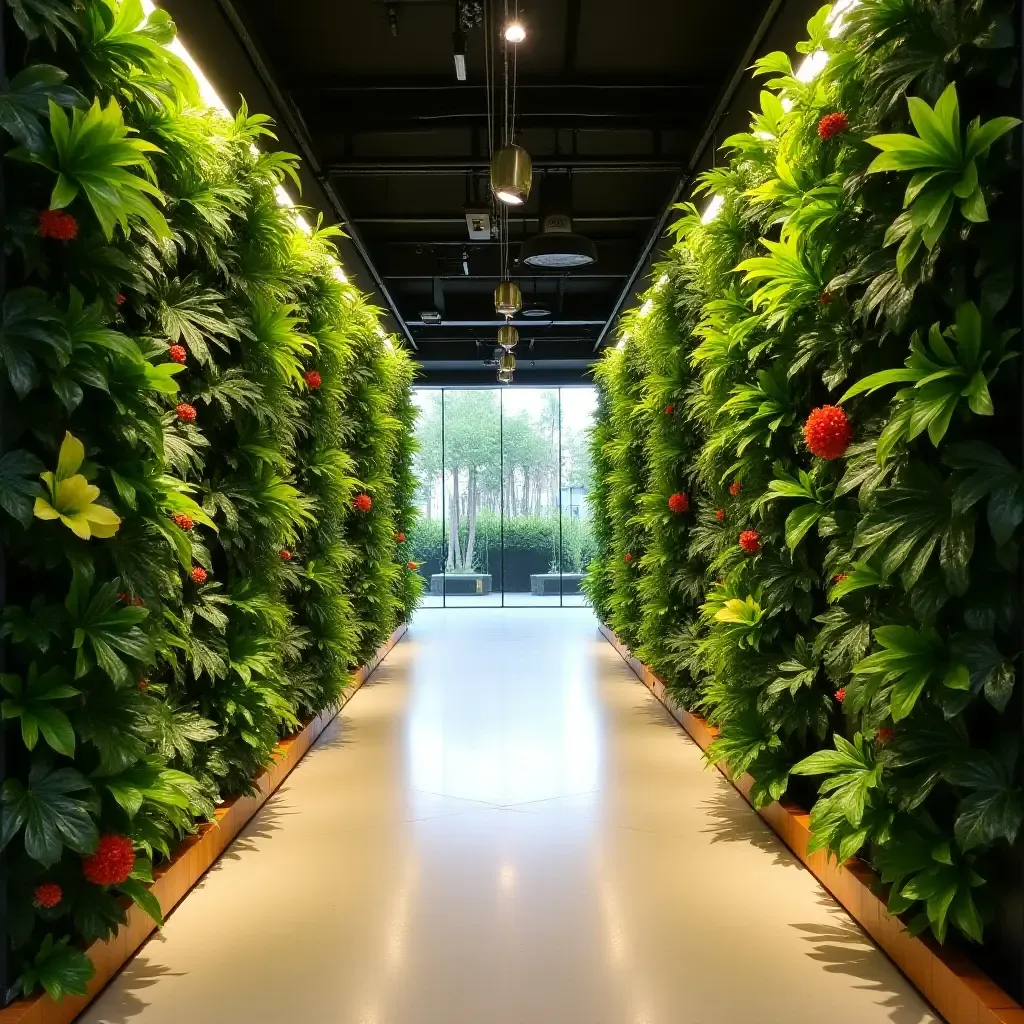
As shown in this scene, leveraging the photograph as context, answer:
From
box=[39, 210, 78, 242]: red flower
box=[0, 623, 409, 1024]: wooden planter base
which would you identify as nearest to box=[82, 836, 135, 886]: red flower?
box=[0, 623, 409, 1024]: wooden planter base

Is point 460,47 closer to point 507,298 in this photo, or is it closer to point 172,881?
point 507,298

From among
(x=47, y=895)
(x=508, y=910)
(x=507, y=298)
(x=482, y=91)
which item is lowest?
(x=508, y=910)

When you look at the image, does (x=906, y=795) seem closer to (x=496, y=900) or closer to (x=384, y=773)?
(x=496, y=900)

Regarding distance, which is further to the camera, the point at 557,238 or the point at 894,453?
the point at 557,238

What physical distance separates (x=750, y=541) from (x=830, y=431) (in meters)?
1.00

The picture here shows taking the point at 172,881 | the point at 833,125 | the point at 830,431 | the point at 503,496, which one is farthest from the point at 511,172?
the point at 503,496

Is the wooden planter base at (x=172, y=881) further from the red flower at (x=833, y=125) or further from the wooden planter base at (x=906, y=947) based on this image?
the red flower at (x=833, y=125)

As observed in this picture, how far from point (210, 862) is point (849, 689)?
2.32 meters

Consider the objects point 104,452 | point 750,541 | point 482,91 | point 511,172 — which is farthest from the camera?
point 482,91

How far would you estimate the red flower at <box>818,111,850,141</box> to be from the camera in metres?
2.60

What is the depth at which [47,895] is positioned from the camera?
6.84 feet

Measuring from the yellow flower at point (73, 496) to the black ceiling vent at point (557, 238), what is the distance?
4.44 m

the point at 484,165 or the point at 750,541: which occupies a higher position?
the point at 484,165

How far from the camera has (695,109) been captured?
19.0 ft
